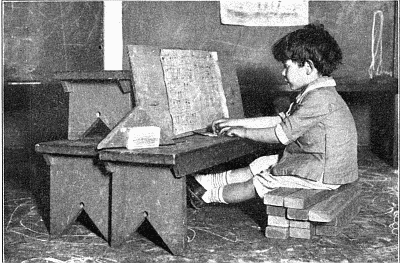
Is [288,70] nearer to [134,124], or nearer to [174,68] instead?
[174,68]

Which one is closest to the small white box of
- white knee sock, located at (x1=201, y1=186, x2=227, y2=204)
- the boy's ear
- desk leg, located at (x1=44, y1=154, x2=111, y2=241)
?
desk leg, located at (x1=44, y1=154, x2=111, y2=241)

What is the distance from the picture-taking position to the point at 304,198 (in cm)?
295

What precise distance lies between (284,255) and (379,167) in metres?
3.02

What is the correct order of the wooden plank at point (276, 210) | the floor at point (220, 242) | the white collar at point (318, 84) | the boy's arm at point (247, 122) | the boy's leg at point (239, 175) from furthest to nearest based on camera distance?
1. the boy's leg at point (239, 175)
2. the boy's arm at point (247, 122)
3. the white collar at point (318, 84)
4. the wooden plank at point (276, 210)
5. the floor at point (220, 242)

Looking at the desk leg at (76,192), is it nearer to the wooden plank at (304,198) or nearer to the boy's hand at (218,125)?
the boy's hand at (218,125)

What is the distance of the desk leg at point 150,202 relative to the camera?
274 centimetres

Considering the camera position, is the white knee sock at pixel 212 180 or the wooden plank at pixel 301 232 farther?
the white knee sock at pixel 212 180

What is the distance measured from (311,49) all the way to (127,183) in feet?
4.78

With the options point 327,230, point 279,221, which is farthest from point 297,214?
point 327,230

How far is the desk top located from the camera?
2.65 metres

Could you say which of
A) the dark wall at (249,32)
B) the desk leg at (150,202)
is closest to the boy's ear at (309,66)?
the desk leg at (150,202)

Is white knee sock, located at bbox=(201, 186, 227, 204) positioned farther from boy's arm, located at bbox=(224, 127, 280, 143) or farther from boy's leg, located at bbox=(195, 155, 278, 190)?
boy's arm, located at bbox=(224, 127, 280, 143)

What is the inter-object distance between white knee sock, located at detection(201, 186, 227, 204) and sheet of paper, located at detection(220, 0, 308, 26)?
3.16m

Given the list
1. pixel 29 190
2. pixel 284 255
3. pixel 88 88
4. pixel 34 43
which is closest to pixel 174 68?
pixel 88 88
